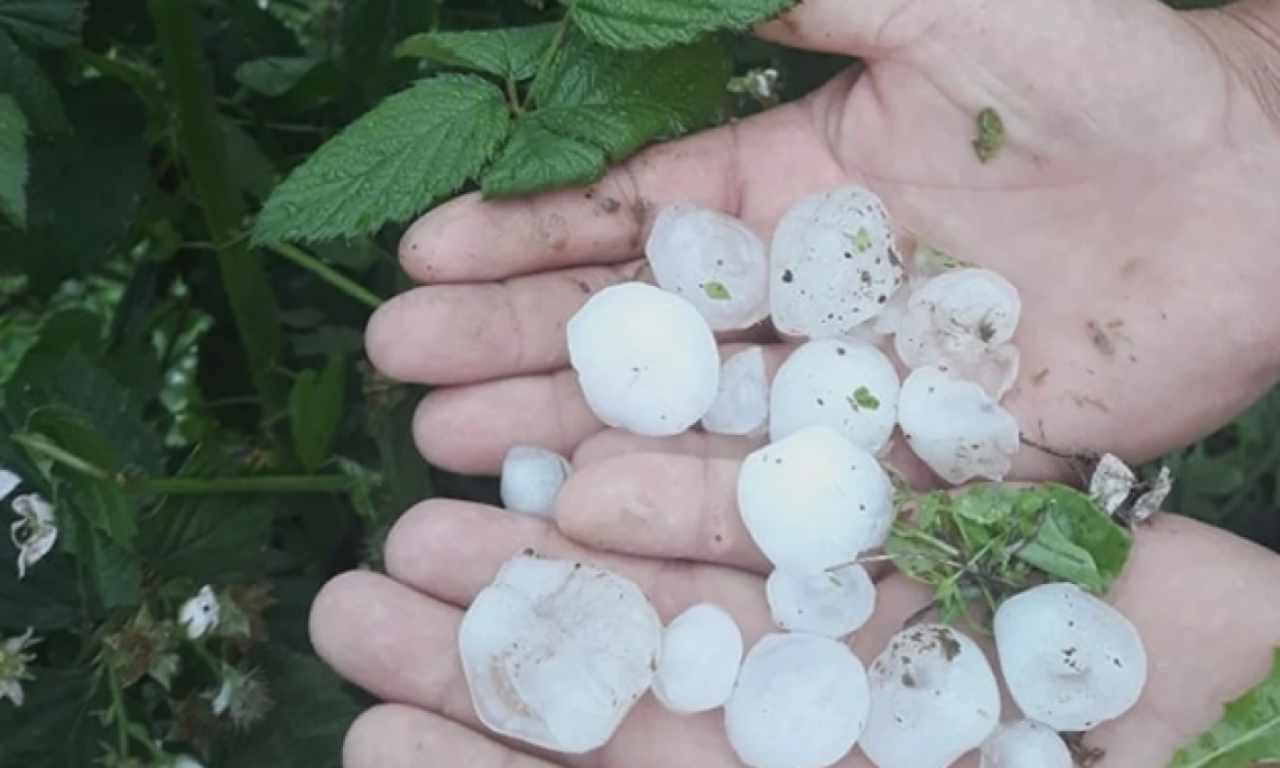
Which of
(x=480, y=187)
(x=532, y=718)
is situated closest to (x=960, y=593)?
(x=532, y=718)

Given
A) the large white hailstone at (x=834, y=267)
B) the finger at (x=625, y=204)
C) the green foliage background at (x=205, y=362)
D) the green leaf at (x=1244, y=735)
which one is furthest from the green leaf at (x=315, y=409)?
the green leaf at (x=1244, y=735)

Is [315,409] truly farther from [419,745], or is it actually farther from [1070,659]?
[1070,659]

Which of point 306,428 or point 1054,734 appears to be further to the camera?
point 306,428

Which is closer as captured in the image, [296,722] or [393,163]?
[393,163]

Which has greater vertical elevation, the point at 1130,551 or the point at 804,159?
the point at 804,159

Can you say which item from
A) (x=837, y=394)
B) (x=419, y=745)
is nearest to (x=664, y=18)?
(x=837, y=394)

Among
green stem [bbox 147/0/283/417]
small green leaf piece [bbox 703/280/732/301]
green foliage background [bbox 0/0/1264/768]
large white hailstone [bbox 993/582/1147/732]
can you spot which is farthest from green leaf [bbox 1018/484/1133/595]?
green stem [bbox 147/0/283/417]

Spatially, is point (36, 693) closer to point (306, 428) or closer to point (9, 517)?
point (9, 517)
